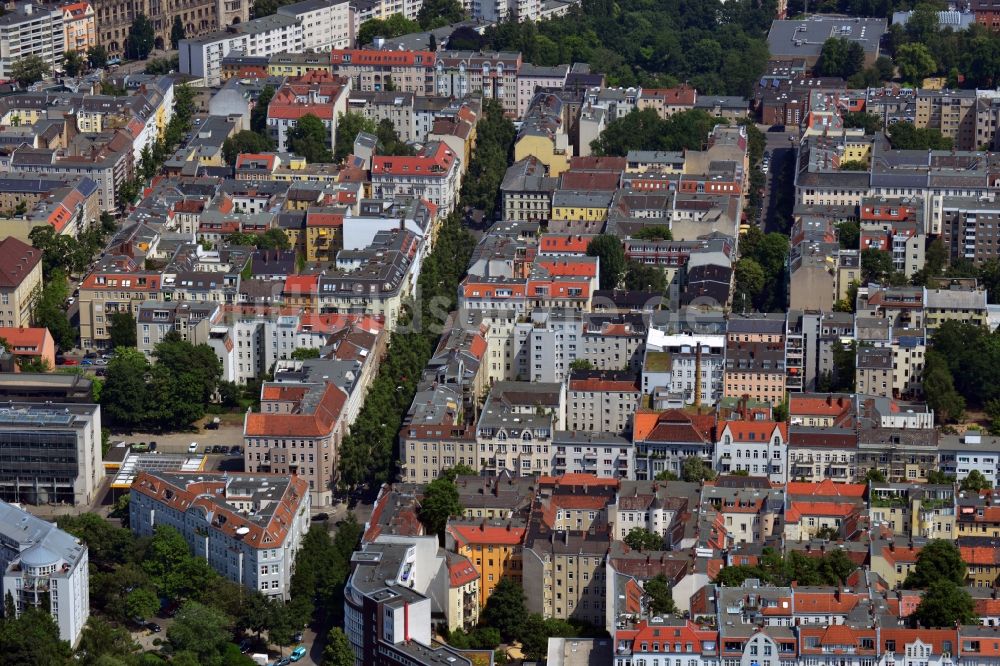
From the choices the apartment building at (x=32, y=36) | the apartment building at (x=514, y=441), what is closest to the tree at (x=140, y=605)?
the apartment building at (x=514, y=441)

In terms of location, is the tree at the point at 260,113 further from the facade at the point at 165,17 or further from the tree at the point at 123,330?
the tree at the point at 123,330

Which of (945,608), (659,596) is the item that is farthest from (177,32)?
(945,608)

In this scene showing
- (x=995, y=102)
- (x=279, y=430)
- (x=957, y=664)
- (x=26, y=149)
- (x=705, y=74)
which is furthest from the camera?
(x=705, y=74)

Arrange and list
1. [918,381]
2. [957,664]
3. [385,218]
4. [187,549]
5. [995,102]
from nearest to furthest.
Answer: [957,664] < [187,549] < [918,381] < [385,218] < [995,102]

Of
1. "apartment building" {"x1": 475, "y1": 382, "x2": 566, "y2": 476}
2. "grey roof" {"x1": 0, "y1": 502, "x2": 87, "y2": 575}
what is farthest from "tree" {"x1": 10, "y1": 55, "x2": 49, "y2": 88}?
"grey roof" {"x1": 0, "y1": 502, "x2": 87, "y2": 575}

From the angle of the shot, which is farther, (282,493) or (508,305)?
(508,305)

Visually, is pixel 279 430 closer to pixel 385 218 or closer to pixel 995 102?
pixel 385 218

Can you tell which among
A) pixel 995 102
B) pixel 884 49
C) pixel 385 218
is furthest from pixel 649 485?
pixel 884 49
